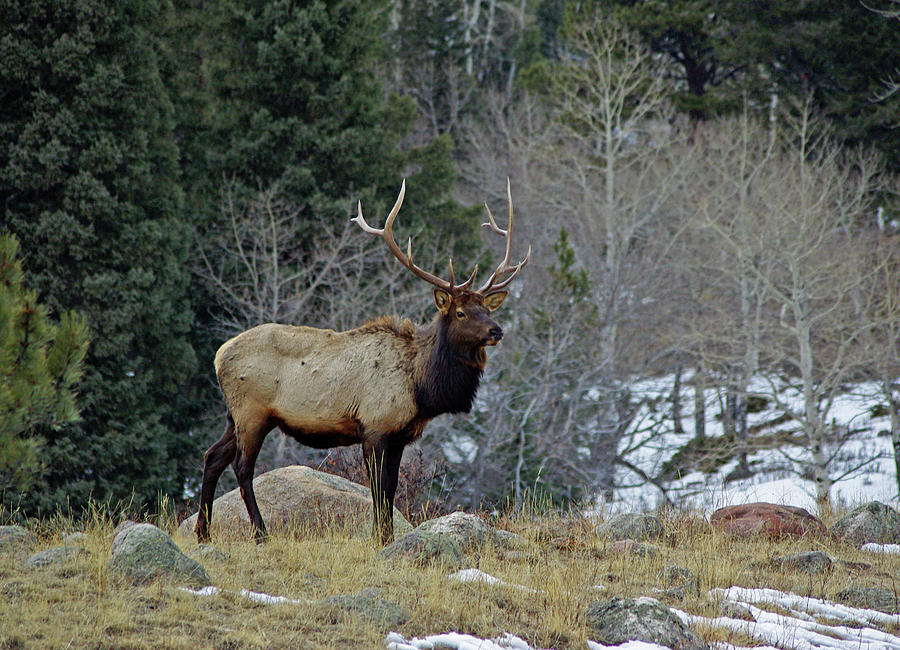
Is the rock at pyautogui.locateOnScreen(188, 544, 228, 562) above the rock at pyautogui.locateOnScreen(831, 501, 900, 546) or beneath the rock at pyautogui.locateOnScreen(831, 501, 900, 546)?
above

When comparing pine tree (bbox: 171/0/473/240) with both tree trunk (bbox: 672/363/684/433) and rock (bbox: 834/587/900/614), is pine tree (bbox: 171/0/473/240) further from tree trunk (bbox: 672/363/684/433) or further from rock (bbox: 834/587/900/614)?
rock (bbox: 834/587/900/614)

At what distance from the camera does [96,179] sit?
19.8 m

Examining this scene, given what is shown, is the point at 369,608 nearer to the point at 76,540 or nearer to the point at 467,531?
the point at 467,531

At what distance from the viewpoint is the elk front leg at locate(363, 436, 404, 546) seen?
7617 mm

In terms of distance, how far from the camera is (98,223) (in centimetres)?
1975

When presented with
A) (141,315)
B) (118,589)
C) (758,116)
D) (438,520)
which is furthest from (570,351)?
(118,589)

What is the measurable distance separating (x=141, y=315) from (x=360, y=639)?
15.9m

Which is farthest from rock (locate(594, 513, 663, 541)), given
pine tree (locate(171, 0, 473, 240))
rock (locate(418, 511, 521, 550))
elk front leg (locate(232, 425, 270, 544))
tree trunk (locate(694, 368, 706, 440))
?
tree trunk (locate(694, 368, 706, 440))

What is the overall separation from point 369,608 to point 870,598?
11.4 feet

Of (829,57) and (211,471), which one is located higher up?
(829,57)

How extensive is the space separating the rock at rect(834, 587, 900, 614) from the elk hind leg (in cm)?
485

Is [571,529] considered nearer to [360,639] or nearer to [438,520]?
[438,520]

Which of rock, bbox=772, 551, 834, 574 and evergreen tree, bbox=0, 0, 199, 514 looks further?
evergreen tree, bbox=0, 0, 199, 514

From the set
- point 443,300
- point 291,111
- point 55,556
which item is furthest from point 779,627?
point 291,111
